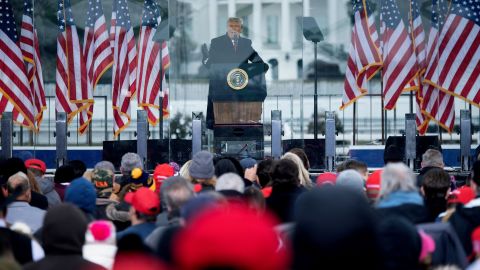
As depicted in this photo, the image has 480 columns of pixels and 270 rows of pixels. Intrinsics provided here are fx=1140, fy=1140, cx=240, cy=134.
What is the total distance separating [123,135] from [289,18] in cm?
1513

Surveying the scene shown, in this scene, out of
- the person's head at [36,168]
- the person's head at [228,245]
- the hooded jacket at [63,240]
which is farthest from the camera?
the person's head at [36,168]

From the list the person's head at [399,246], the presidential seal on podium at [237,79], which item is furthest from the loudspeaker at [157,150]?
the person's head at [399,246]

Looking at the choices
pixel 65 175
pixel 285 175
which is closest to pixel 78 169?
pixel 65 175

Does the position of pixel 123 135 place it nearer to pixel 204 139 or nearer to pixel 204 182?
pixel 204 139

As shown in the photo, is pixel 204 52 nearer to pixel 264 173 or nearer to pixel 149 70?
pixel 149 70

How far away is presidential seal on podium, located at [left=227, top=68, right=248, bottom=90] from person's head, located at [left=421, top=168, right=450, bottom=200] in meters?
10.1

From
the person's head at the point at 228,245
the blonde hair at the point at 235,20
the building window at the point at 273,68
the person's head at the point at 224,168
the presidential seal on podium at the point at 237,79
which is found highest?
the blonde hair at the point at 235,20

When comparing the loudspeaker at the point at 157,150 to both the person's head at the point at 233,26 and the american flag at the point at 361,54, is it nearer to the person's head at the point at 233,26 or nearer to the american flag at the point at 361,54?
the person's head at the point at 233,26

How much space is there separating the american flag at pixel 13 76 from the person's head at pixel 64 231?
12.1 metres

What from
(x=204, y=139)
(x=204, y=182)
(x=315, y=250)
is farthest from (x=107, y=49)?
(x=315, y=250)

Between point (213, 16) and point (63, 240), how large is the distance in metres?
13.6

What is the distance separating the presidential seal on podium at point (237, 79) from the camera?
18141mm

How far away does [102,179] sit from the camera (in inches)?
415

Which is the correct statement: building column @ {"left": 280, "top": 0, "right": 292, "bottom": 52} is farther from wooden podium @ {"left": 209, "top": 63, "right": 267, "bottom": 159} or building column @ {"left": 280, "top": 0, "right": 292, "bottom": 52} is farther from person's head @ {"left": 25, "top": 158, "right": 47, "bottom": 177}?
person's head @ {"left": 25, "top": 158, "right": 47, "bottom": 177}
